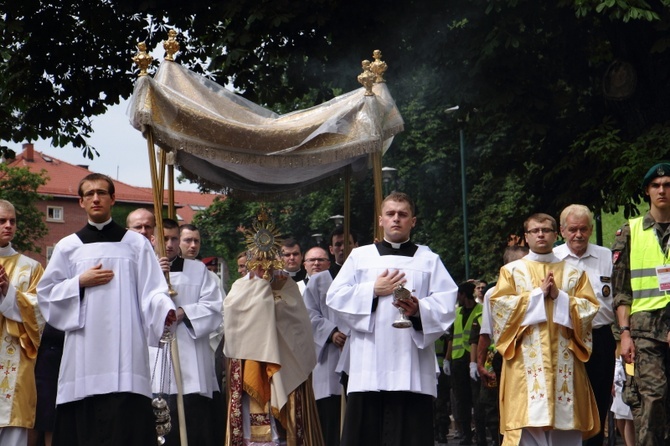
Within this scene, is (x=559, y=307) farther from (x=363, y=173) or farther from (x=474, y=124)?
(x=474, y=124)

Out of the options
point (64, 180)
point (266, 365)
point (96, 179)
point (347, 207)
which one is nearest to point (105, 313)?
point (96, 179)

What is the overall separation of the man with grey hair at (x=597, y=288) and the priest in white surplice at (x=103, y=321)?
12.1ft

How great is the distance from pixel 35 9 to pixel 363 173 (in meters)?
6.48

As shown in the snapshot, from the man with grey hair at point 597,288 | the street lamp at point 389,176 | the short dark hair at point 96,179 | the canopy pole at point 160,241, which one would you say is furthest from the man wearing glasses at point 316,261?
the street lamp at point 389,176

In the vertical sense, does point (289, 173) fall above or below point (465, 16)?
below

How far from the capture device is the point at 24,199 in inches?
2395

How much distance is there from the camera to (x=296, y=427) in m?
11.3

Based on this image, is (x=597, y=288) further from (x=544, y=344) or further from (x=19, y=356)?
(x=19, y=356)

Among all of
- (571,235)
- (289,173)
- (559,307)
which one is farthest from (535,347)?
(289,173)

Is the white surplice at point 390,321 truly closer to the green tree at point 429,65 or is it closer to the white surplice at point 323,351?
the white surplice at point 323,351

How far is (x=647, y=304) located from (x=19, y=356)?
488cm

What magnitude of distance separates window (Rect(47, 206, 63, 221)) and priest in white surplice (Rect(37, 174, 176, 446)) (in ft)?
250

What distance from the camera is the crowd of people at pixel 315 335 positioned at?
862 cm

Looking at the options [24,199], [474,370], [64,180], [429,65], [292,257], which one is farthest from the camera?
[64,180]
